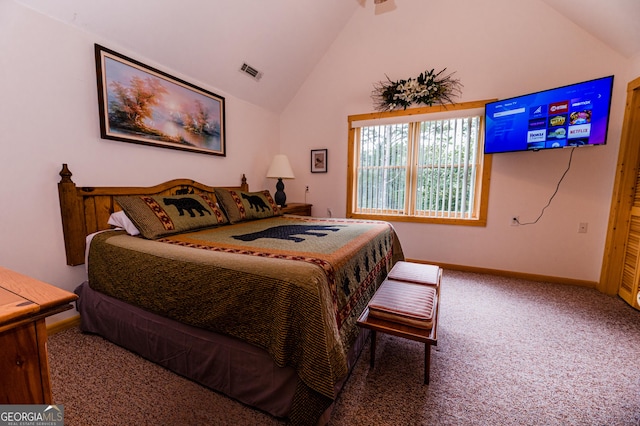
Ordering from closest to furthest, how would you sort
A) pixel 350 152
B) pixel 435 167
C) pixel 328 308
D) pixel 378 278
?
1. pixel 328 308
2. pixel 378 278
3. pixel 435 167
4. pixel 350 152

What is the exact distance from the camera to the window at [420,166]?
126 inches

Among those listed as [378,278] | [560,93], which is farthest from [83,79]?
[560,93]

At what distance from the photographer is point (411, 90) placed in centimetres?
329

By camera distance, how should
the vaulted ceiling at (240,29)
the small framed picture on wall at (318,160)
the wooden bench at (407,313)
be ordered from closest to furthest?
the wooden bench at (407,313), the vaulted ceiling at (240,29), the small framed picture on wall at (318,160)

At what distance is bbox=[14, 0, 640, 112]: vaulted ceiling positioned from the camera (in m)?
2.01

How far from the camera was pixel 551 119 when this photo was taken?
252 cm

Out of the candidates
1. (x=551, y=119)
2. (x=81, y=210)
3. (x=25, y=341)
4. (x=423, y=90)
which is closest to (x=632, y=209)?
(x=551, y=119)

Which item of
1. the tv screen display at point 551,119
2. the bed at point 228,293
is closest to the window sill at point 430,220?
the tv screen display at point 551,119

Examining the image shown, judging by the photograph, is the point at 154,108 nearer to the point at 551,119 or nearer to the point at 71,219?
the point at 71,219

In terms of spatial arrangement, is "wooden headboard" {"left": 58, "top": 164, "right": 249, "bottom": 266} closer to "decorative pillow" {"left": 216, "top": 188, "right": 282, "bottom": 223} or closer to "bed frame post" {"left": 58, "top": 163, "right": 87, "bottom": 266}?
"bed frame post" {"left": 58, "top": 163, "right": 87, "bottom": 266}

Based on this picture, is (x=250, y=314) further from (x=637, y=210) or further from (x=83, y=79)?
(x=637, y=210)

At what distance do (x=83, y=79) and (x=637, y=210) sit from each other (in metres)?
4.80

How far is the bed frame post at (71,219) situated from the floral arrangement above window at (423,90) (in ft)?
11.1

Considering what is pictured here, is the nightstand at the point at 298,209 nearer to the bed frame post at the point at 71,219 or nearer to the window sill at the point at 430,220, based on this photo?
the window sill at the point at 430,220
